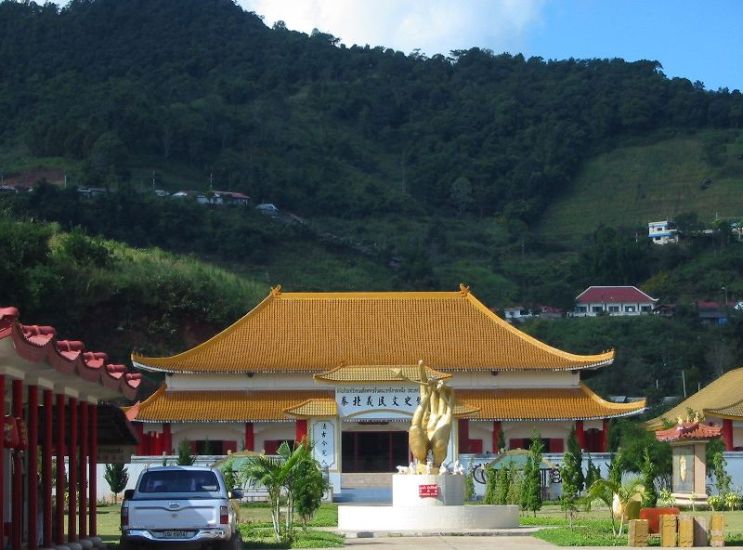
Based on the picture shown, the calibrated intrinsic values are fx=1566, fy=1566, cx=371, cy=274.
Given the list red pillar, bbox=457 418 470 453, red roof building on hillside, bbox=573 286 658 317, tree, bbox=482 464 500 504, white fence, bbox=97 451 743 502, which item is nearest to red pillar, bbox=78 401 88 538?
tree, bbox=482 464 500 504

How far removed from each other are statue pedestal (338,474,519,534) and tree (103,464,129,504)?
14.0 meters

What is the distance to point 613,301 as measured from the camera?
13550 centimetres

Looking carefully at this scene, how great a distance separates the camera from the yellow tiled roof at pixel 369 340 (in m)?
58.0

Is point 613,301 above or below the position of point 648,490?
above

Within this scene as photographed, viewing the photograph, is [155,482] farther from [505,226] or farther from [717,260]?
[505,226]

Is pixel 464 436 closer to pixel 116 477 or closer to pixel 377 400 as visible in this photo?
pixel 377 400

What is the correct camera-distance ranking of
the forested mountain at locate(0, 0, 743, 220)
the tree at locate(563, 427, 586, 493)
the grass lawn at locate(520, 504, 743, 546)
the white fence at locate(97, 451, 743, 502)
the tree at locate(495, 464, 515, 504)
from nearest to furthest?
the grass lawn at locate(520, 504, 743, 546)
the tree at locate(495, 464, 515, 504)
the tree at locate(563, 427, 586, 493)
the white fence at locate(97, 451, 743, 502)
the forested mountain at locate(0, 0, 743, 220)

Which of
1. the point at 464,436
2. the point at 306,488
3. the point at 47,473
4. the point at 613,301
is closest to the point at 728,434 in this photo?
the point at 464,436

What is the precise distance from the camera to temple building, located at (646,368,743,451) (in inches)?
2130

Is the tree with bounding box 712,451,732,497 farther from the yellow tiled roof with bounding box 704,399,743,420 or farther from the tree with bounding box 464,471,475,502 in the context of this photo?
the yellow tiled roof with bounding box 704,399,743,420

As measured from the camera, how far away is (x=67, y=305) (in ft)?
259

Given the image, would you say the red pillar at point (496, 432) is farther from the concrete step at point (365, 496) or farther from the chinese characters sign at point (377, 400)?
the concrete step at point (365, 496)

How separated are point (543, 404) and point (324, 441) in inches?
345

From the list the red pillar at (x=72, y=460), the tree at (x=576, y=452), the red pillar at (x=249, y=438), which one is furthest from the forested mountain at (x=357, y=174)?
the red pillar at (x=72, y=460)
